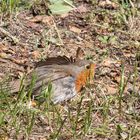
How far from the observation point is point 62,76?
228 inches

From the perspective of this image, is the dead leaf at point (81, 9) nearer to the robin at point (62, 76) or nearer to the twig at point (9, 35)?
the twig at point (9, 35)

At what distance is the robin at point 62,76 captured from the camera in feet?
18.6

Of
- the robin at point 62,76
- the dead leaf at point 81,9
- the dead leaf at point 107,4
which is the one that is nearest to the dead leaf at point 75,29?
the dead leaf at point 81,9

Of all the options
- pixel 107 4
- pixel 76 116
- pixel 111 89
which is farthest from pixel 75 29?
pixel 76 116

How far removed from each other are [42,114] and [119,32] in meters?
2.27

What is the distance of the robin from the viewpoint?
18.6 feet

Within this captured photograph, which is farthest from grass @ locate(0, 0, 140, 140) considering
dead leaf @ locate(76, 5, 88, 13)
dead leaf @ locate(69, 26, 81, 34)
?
dead leaf @ locate(76, 5, 88, 13)

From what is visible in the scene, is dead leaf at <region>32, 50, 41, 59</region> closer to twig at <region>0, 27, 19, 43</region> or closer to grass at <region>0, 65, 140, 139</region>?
twig at <region>0, 27, 19, 43</region>

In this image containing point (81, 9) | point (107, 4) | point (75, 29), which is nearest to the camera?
point (75, 29)

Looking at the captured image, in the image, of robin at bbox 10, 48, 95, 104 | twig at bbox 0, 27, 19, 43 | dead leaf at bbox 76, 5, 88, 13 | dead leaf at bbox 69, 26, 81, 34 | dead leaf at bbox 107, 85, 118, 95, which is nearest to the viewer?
robin at bbox 10, 48, 95, 104

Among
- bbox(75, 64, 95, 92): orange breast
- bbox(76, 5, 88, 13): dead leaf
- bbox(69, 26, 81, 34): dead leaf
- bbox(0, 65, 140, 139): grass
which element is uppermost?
bbox(76, 5, 88, 13): dead leaf

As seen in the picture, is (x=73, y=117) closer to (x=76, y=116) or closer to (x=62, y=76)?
(x=76, y=116)

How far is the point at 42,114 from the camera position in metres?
5.43

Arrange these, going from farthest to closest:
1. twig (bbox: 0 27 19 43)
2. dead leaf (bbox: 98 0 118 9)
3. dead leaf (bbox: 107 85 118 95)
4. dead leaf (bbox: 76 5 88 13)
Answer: dead leaf (bbox: 98 0 118 9)
dead leaf (bbox: 76 5 88 13)
twig (bbox: 0 27 19 43)
dead leaf (bbox: 107 85 118 95)
